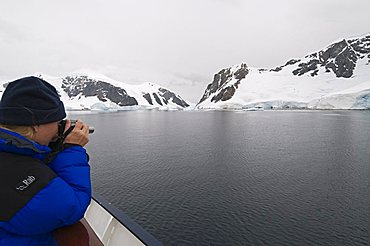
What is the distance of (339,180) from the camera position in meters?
8.98

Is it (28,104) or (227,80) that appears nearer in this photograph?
(28,104)

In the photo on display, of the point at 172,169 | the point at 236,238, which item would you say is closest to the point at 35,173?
the point at 236,238

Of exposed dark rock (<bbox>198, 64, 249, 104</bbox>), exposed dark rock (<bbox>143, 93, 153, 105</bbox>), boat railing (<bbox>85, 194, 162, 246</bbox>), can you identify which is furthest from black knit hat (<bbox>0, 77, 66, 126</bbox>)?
exposed dark rock (<bbox>143, 93, 153, 105</bbox>)

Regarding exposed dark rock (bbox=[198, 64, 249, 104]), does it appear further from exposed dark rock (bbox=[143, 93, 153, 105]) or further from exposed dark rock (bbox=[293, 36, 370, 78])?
exposed dark rock (bbox=[143, 93, 153, 105])

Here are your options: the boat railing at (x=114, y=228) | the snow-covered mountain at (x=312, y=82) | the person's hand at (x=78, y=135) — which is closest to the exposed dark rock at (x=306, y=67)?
the snow-covered mountain at (x=312, y=82)

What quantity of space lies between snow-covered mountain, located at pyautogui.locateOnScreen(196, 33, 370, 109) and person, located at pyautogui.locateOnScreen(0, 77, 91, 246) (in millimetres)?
66266

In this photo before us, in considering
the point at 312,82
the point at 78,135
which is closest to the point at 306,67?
the point at 312,82

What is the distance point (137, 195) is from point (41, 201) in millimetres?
7129

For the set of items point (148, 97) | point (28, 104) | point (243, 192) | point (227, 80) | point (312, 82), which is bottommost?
point (243, 192)

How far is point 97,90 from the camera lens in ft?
462

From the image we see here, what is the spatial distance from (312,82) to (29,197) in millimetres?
99859

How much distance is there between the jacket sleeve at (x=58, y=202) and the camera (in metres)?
1.02

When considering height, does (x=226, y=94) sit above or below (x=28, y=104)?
above

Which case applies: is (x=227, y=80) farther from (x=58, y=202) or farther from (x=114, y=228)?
(x=58, y=202)
